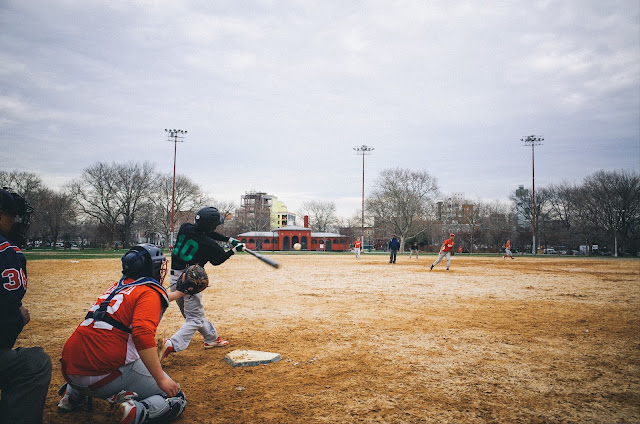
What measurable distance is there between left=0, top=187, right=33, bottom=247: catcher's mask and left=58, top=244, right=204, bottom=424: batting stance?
0.83 m

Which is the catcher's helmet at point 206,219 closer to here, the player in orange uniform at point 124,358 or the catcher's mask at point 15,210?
the player in orange uniform at point 124,358

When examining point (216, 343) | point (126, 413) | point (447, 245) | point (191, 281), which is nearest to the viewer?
point (126, 413)

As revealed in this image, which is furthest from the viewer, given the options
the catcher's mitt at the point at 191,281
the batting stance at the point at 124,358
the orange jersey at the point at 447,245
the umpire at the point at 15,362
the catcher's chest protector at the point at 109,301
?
the orange jersey at the point at 447,245

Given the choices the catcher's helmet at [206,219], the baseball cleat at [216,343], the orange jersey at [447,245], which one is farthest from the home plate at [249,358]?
the orange jersey at [447,245]

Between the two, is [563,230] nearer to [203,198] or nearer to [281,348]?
[203,198]

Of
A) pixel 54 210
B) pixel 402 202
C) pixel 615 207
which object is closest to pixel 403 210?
pixel 402 202

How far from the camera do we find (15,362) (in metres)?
2.67

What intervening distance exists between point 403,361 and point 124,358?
3509 millimetres

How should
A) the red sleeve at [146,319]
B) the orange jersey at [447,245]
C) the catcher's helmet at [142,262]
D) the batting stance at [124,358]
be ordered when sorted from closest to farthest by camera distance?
the red sleeve at [146,319] → the batting stance at [124,358] → the catcher's helmet at [142,262] → the orange jersey at [447,245]

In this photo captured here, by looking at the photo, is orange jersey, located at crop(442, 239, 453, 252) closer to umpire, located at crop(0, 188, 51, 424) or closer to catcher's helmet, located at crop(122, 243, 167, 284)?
catcher's helmet, located at crop(122, 243, 167, 284)

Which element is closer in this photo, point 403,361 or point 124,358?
point 124,358

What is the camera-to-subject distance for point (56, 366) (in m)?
4.81

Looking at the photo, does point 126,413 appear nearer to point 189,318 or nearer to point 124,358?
point 124,358

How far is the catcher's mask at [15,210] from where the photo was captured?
294 centimetres
